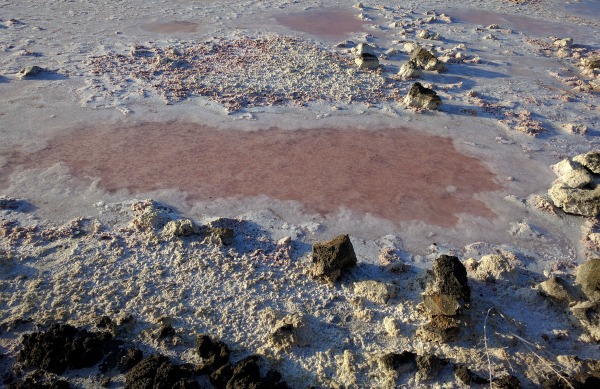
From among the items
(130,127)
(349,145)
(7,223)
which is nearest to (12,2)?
(130,127)

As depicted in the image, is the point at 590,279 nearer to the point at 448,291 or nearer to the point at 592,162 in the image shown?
the point at 448,291

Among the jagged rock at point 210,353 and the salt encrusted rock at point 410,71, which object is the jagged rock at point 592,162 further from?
the jagged rock at point 210,353

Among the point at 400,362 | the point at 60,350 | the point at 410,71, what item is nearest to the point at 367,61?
the point at 410,71

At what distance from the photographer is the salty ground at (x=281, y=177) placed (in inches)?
203

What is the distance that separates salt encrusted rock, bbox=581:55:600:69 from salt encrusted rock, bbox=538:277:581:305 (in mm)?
8785

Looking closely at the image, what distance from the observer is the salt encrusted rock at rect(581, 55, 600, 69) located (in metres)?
11.8

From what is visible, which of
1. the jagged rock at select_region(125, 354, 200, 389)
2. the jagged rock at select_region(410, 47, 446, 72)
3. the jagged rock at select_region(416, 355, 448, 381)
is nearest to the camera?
the jagged rock at select_region(125, 354, 200, 389)

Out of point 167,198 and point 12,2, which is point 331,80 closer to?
point 167,198

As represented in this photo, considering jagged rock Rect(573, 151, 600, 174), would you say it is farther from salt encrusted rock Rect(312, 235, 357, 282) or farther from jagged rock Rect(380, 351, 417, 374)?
jagged rock Rect(380, 351, 417, 374)

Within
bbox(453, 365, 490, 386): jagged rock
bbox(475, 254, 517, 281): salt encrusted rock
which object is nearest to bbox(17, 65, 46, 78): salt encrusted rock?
bbox(475, 254, 517, 281): salt encrusted rock

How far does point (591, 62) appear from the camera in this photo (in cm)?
1190

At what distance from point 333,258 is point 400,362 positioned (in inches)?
57.8

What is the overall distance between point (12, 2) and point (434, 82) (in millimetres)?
13653

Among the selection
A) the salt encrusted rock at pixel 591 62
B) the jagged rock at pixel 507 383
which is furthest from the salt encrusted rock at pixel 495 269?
the salt encrusted rock at pixel 591 62
